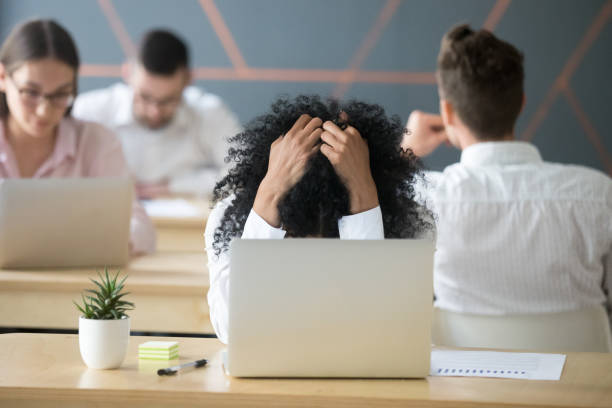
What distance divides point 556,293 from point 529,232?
0.16 meters

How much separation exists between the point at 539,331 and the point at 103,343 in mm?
1119

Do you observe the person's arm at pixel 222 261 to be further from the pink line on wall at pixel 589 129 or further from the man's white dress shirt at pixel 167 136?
the pink line on wall at pixel 589 129

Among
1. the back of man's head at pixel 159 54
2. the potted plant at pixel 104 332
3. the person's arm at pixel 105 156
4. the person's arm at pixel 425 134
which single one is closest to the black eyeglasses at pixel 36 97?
the person's arm at pixel 105 156

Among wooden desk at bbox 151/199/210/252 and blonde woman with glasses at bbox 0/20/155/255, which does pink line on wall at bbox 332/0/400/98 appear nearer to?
wooden desk at bbox 151/199/210/252

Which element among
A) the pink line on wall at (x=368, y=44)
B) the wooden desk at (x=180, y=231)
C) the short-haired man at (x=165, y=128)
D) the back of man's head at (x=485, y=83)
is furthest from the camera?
the pink line on wall at (x=368, y=44)

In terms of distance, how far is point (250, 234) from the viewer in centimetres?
138

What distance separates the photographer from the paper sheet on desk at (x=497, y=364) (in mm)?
1185

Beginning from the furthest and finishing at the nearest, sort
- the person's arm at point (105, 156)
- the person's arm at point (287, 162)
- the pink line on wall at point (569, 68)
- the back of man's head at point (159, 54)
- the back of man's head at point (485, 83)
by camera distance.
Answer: the pink line on wall at point (569, 68) < the back of man's head at point (159, 54) < the person's arm at point (105, 156) < the back of man's head at point (485, 83) < the person's arm at point (287, 162)

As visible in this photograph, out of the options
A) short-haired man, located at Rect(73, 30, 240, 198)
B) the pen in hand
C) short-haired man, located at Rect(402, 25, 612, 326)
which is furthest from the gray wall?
the pen in hand

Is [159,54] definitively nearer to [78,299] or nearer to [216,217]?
[78,299]

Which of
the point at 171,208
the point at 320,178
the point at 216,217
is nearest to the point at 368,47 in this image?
the point at 171,208

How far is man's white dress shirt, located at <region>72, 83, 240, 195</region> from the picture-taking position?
415cm

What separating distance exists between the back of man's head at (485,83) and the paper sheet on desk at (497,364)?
36.9 inches

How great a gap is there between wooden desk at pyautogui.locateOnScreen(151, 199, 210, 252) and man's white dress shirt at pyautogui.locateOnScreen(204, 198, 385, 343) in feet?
4.68
